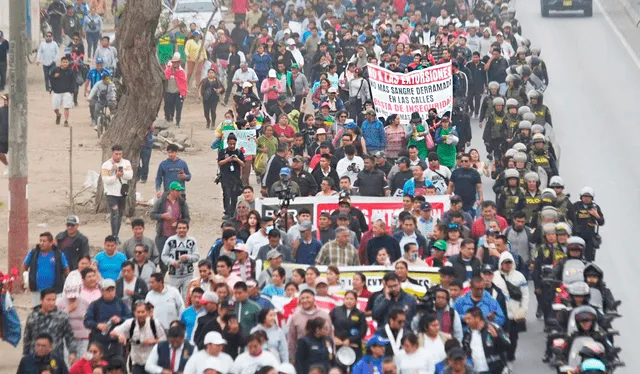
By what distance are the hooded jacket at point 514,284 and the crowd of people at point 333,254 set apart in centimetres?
2

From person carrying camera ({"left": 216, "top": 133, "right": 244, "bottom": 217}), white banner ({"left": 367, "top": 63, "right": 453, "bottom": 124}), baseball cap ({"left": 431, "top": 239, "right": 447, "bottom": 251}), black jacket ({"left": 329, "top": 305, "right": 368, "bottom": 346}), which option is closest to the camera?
black jacket ({"left": 329, "top": 305, "right": 368, "bottom": 346})

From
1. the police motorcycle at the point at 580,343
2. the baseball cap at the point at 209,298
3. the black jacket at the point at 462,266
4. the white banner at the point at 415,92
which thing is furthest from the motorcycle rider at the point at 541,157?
the baseball cap at the point at 209,298

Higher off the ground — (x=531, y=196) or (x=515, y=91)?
(x=515, y=91)

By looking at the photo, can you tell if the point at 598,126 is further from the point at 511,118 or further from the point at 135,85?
the point at 135,85

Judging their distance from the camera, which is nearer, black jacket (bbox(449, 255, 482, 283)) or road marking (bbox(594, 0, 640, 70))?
black jacket (bbox(449, 255, 482, 283))

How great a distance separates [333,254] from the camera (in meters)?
18.1

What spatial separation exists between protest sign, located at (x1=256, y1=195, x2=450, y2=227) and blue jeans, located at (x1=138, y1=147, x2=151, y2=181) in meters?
7.09

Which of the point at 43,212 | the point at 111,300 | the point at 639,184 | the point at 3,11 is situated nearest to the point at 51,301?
the point at 111,300

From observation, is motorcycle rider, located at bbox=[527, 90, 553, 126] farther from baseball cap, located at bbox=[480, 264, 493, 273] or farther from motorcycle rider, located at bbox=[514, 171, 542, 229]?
baseball cap, located at bbox=[480, 264, 493, 273]

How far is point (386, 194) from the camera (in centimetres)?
2198

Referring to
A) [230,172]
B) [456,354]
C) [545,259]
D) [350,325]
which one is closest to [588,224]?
[545,259]

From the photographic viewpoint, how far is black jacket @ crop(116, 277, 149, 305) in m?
16.3

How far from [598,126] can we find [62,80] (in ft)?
36.3

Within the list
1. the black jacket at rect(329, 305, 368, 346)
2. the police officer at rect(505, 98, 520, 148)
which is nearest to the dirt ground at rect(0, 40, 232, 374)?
the black jacket at rect(329, 305, 368, 346)
